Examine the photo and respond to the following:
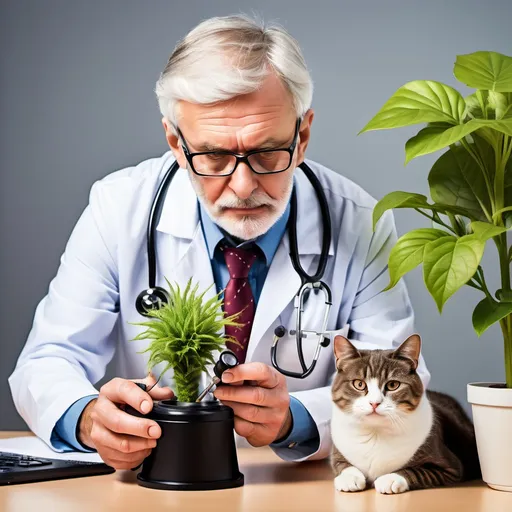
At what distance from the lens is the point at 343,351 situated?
131cm

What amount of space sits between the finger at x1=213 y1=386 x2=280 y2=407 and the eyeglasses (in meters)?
0.46

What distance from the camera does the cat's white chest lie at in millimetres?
1230

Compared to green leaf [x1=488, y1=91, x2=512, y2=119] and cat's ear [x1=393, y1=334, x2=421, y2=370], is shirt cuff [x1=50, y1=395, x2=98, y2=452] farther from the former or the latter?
green leaf [x1=488, y1=91, x2=512, y2=119]

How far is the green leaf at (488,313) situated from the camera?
3.97ft

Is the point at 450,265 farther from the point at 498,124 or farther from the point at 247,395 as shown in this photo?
the point at 247,395

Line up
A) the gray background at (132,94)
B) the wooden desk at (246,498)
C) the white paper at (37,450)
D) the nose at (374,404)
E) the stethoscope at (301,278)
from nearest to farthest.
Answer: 1. the wooden desk at (246,498)
2. the nose at (374,404)
3. the white paper at (37,450)
4. the stethoscope at (301,278)
5. the gray background at (132,94)

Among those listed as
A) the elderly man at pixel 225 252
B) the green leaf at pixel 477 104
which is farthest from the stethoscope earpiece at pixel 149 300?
the green leaf at pixel 477 104

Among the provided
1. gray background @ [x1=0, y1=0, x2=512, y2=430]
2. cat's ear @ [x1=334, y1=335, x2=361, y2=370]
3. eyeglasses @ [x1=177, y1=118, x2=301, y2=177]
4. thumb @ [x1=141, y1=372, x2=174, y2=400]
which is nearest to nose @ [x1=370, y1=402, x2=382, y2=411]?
cat's ear @ [x1=334, y1=335, x2=361, y2=370]

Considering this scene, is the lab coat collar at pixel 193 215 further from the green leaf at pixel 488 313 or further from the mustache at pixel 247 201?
the green leaf at pixel 488 313

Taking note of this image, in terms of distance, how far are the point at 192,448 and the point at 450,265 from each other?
1.53ft

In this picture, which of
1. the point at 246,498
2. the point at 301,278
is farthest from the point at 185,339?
the point at 301,278

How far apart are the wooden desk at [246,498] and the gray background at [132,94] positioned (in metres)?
1.79

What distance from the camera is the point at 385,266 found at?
1845 mm

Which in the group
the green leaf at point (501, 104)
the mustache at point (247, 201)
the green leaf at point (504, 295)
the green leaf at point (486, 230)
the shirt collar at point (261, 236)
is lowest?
the green leaf at point (504, 295)
